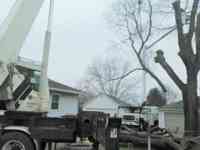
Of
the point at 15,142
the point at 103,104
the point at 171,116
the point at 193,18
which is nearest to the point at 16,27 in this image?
the point at 15,142

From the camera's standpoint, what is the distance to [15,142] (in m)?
7.89

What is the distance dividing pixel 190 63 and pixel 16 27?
11969mm

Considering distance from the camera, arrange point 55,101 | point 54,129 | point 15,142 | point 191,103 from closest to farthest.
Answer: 1. point 15,142
2. point 54,129
3. point 191,103
4. point 55,101

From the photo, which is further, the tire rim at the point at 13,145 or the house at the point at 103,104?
the house at the point at 103,104

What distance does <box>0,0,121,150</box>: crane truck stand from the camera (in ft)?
26.5

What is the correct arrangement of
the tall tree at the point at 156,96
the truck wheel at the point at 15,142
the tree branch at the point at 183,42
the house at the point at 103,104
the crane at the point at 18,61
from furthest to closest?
the tall tree at the point at 156,96 → the house at the point at 103,104 → the tree branch at the point at 183,42 → the crane at the point at 18,61 → the truck wheel at the point at 15,142

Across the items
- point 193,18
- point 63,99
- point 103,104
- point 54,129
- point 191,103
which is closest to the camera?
point 54,129

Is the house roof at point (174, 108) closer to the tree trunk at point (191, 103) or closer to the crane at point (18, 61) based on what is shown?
the tree trunk at point (191, 103)

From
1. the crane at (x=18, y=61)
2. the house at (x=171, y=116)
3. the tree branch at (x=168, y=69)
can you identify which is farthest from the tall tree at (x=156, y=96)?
the crane at (x=18, y=61)

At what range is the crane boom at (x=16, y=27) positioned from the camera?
29.0 feet

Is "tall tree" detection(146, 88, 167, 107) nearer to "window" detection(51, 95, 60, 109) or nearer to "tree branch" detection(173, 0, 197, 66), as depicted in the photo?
"window" detection(51, 95, 60, 109)

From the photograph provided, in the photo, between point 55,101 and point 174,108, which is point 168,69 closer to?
point 55,101

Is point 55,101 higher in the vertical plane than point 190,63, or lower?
lower

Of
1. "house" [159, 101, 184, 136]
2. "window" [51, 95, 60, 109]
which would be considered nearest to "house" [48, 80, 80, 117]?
"window" [51, 95, 60, 109]
